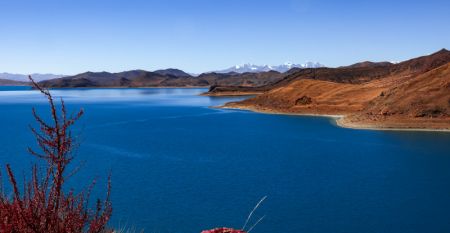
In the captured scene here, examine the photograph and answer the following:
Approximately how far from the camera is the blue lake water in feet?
74.5

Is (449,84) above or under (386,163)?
above

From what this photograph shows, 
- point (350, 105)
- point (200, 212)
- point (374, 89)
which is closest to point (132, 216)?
point (200, 212)

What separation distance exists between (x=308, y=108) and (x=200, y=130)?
28.8 metres

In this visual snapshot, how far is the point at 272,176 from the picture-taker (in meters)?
32.8

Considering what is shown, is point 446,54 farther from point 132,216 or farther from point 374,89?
point 132,216

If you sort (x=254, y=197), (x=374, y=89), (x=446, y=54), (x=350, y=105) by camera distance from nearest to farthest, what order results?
1. (x=254, y=197)
2. (x=350, y=105)
3. (x=374, y=89)
4. (x=446, y=54)

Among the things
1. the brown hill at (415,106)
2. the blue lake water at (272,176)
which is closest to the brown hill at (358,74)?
the brown hill at (415,106)

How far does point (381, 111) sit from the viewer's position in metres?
64.4

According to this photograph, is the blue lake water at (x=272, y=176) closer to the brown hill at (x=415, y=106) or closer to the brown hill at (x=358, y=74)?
the brown hill at (x=415, y=106)

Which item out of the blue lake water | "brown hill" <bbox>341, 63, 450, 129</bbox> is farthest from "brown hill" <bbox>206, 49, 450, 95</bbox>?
the blue lake water

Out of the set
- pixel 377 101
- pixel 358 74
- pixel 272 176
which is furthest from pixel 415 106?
pixel 358 74

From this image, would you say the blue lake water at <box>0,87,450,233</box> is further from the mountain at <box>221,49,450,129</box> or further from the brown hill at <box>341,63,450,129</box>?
the mountain at <box>221,49,450,129</box>

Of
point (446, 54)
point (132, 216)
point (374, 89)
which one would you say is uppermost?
point (446, 54)

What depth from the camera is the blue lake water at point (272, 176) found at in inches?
894
